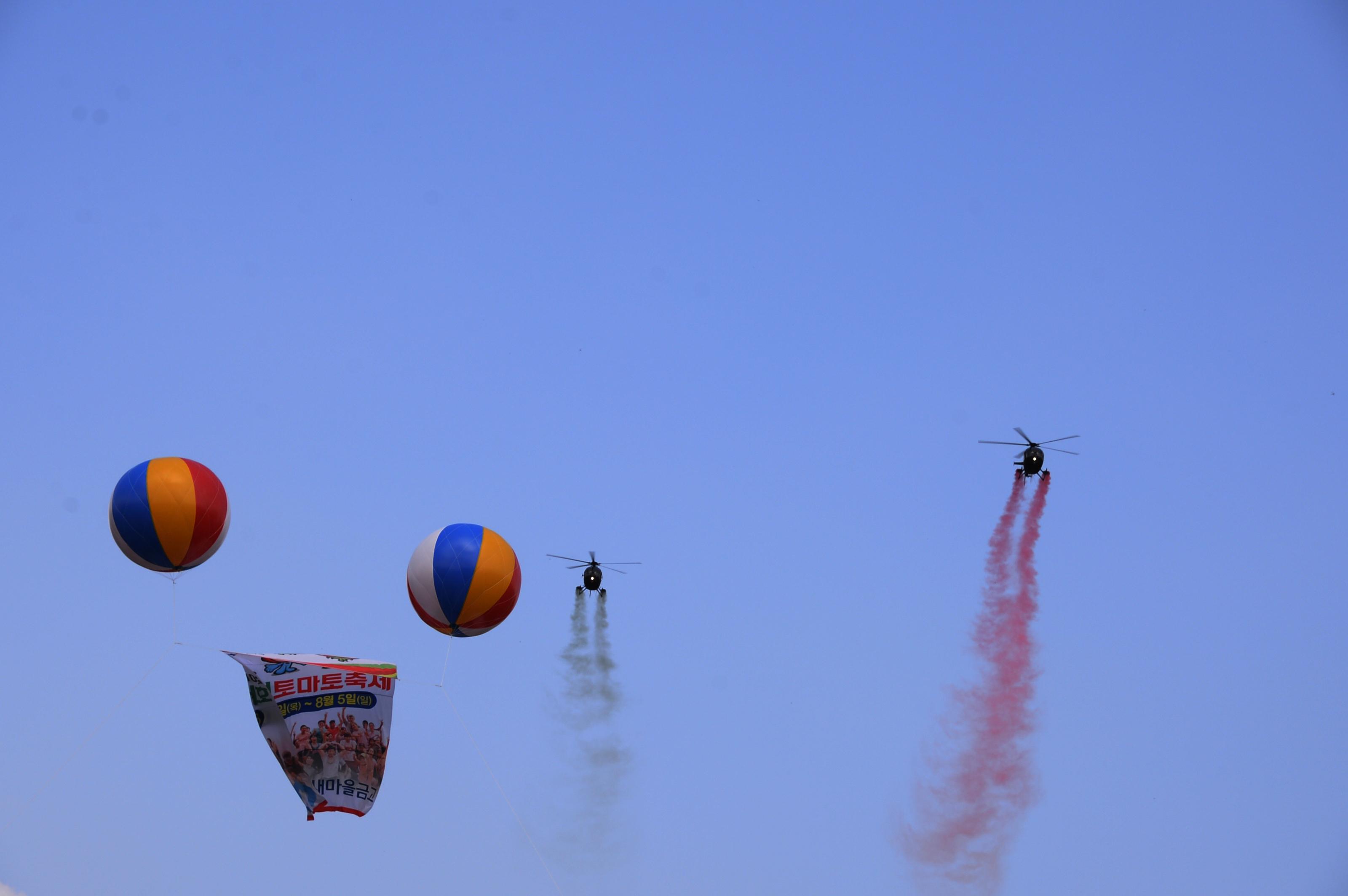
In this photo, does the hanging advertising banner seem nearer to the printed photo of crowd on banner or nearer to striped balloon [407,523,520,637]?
the printed photo of crowd on banner

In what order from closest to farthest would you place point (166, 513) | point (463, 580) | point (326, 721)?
point (326, 721) < point (166, 513) < point (463, 580)

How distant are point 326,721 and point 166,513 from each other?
5845mm

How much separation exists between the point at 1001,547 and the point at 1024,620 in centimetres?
249

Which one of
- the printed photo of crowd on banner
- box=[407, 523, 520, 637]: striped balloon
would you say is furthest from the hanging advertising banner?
box=[407, 523, 520, 637]: striped balloon

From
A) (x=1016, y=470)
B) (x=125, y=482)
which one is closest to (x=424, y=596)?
(x=125, y=482)

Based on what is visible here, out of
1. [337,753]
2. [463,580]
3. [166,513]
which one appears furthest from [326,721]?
[166,513]

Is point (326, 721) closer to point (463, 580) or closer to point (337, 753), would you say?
point (337, 753)

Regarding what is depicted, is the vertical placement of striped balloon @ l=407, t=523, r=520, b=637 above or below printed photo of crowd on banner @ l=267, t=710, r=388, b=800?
above

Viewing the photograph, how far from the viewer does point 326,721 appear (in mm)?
26438

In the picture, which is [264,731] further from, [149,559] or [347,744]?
[149,559]

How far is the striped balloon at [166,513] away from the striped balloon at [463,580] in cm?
436

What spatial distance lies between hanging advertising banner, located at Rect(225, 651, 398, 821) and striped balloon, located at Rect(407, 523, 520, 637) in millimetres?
3258

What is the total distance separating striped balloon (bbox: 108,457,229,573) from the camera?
2873 cm

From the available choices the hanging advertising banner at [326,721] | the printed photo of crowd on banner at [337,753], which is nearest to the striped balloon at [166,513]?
the hanging advertising banner at [326,721]
